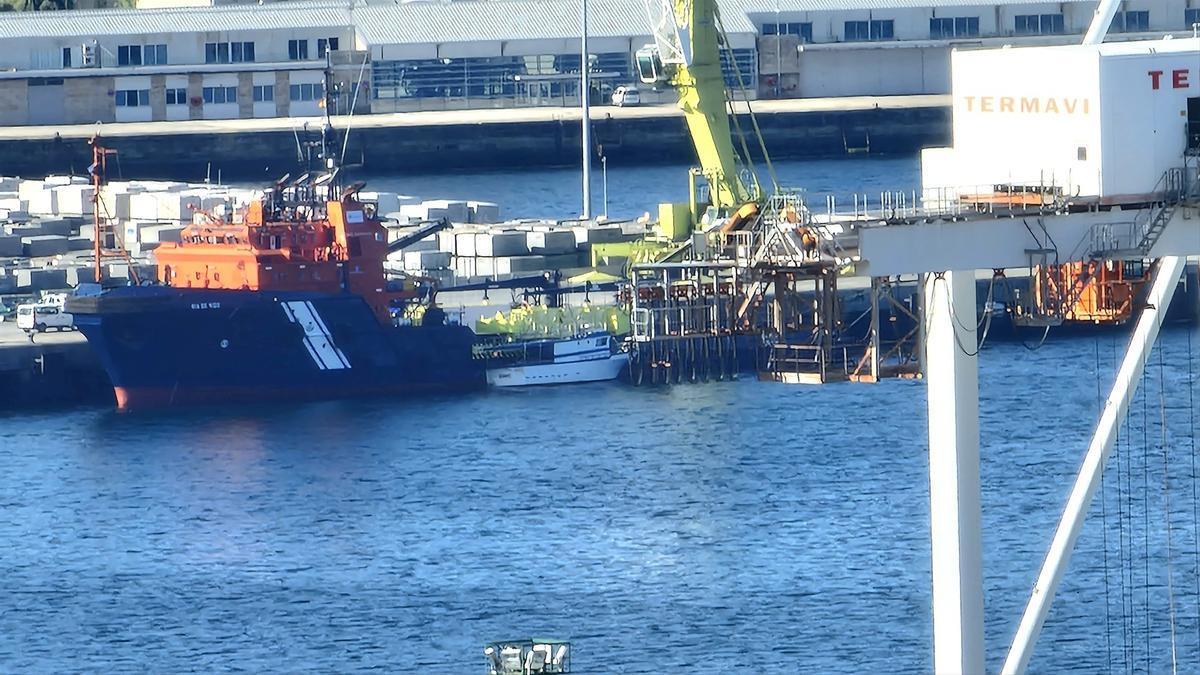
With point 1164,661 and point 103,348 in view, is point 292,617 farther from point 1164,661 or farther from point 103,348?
point 103,348

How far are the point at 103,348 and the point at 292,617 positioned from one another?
22729mm

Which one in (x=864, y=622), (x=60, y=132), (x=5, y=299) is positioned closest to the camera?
(x=864, y=622)

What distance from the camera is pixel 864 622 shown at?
113ft

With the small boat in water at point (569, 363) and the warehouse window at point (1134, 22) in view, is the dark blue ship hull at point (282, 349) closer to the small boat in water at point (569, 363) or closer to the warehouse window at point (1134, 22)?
the small boat in water at point (569, 363)

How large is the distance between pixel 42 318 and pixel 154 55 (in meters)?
45.8

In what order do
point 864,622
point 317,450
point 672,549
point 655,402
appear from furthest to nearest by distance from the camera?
point 655,402 < point 317,450 < point 672,549 < point 864,622

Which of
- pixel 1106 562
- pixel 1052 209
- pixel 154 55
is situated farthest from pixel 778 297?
pixel 154 55

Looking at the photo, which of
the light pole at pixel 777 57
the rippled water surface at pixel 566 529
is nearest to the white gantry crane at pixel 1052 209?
the rippled water surface at pixel 566 529

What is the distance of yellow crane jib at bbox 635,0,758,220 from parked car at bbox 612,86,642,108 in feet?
146

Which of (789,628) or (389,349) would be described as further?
(389,349)

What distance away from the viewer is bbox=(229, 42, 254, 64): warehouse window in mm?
105500

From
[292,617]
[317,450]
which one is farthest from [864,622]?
[317,450]

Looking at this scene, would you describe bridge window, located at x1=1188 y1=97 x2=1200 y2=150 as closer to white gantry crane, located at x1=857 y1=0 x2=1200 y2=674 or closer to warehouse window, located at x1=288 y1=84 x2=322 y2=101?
white gantry crane, located at x1=857 y1=0 x2=1200 y2=674

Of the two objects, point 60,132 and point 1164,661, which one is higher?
A: point 60,132
